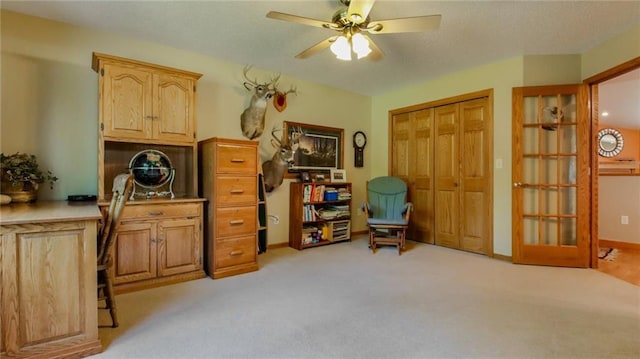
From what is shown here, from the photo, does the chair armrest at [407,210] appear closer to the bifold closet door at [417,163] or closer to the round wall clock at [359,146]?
the bifold closet door at [417,163]

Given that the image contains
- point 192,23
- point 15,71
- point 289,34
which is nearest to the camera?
point 15,71

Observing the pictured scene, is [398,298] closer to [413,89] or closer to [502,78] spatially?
[502,78]

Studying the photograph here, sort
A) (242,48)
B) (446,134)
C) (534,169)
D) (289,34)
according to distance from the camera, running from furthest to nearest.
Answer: (446,134) → (534,169) → (242,48) → (289,34)

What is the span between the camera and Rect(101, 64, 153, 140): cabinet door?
8.88 feet

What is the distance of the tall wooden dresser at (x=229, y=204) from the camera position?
3047 mm

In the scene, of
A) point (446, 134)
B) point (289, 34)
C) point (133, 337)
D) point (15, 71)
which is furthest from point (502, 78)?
point (15, 71)

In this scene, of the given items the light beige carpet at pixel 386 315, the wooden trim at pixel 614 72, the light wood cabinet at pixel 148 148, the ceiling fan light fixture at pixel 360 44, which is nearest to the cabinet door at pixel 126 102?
the light wood cabinet at pixel 148 148

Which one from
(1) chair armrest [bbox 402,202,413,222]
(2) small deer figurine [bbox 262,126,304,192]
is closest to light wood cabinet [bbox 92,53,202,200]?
(2) small deer figurine [bbox 262,126,304,192]

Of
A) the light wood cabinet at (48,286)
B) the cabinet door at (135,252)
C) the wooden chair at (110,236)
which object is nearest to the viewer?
the light wood cabinet at (48,286)

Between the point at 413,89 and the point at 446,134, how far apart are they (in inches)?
35.9

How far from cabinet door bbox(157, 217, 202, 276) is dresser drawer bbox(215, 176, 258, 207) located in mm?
314

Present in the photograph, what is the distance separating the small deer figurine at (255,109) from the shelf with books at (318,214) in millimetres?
935

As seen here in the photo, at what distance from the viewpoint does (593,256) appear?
3410 mm

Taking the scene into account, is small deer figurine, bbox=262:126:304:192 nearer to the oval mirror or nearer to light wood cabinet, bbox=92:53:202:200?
light wood cabinet, bbox=92:53:202:200
